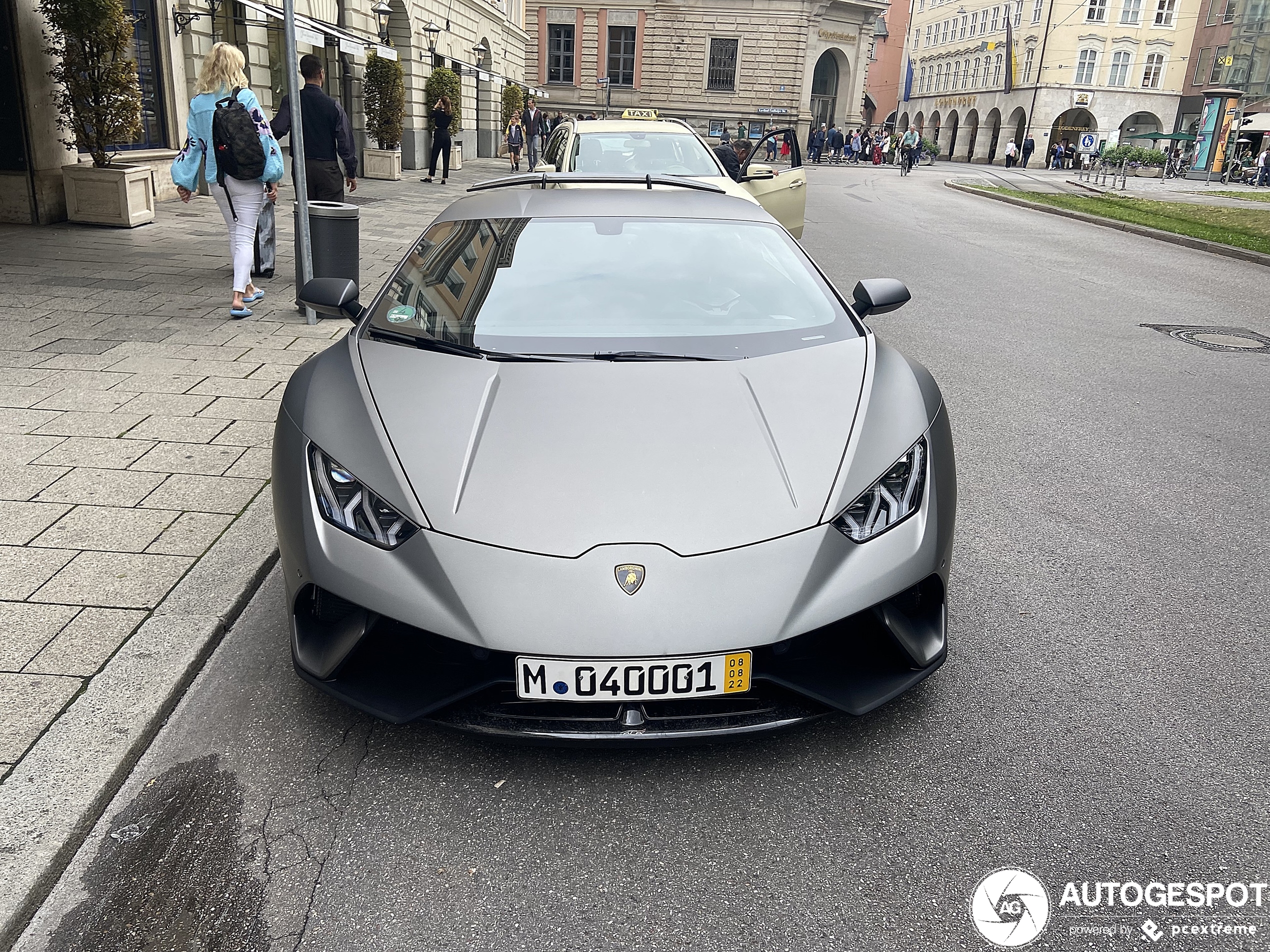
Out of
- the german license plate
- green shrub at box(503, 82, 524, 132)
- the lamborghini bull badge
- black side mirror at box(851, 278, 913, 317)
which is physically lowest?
the german license plate

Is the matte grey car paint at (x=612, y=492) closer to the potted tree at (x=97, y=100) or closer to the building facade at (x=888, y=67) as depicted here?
the potted tree at (x=97, y=100)

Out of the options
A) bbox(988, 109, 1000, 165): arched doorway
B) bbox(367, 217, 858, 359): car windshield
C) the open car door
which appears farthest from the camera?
bbox(988, 109, 1000, 165): arched doorway

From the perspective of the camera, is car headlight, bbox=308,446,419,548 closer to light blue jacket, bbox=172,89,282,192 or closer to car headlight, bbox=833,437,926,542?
car headlight, bbox=833,437,926,542

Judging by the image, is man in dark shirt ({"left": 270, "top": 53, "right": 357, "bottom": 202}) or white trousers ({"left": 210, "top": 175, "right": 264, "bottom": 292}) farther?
man in dark shirt ({"left": 270, "top": 53, "right": 357, "bottom": 202})

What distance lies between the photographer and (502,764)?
8.79 feet

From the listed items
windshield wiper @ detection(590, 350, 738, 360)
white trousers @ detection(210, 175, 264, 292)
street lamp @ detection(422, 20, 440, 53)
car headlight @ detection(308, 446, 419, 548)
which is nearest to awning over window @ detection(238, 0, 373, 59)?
street lamp @ detection(422, 20, 440, 53)

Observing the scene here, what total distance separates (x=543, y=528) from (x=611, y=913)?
881mm

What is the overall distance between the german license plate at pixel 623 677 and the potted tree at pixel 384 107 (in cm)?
2284

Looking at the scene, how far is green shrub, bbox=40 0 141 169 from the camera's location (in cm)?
1158

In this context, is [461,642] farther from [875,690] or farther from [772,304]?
[772,304]

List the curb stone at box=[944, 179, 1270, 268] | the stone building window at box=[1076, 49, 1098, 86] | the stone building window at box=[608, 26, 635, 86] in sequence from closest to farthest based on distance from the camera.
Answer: the curb stone at box=[944, 179, 1270, 268] → the stone building window at box=[608, 26, 635, 86] → the stone building window at box=[1076, 49, 1098, 86]

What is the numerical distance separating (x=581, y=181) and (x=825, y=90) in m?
67.7

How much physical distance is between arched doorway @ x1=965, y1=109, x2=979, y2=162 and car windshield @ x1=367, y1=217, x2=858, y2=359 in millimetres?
81770

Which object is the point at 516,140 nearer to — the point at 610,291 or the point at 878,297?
the point at 878,297
